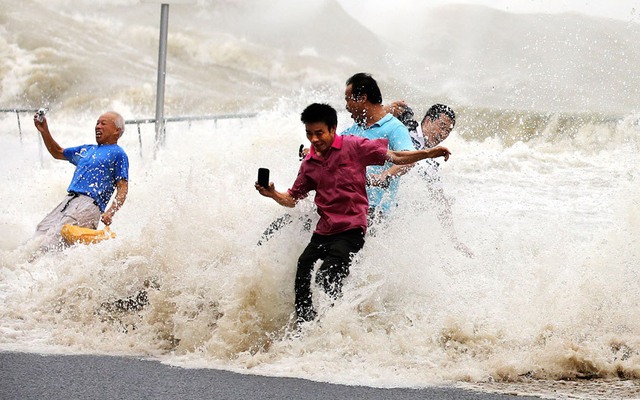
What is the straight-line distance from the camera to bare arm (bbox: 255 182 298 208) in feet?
19.6

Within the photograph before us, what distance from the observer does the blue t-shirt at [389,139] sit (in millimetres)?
6785

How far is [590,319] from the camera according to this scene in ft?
21.4

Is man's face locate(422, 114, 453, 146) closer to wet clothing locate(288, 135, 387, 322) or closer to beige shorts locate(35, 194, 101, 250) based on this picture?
wet clothing locate(288, 135, 387, 322)

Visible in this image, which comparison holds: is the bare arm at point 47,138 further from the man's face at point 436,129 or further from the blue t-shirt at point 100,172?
the man's face at point 436,129

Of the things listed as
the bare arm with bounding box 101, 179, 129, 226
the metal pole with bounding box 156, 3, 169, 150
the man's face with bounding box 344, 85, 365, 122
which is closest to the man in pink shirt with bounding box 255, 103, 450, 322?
the man's face with bounding box 344, 85, 365, 122

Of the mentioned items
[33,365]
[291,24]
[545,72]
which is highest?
[291,24]

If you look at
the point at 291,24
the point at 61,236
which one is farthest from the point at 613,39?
the point at 61,236

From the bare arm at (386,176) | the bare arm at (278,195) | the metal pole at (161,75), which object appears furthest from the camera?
the metal pole at (161,75)

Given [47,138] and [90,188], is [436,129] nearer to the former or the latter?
[90,188]

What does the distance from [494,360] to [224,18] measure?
52.1m

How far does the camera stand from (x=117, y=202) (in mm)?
8023

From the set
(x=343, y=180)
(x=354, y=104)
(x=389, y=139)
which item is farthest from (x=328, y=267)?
(x=354, y=104)

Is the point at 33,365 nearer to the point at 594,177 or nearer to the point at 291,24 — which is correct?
the point at 594,177

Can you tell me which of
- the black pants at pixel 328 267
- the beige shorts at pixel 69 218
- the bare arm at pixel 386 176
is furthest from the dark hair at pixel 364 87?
the beige shorts at pixel 69 218
